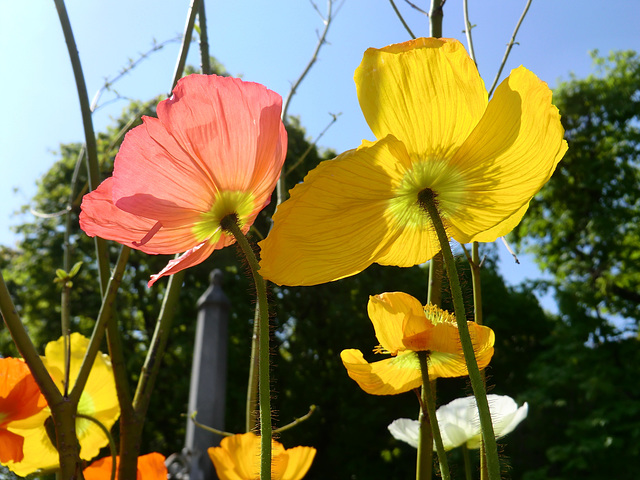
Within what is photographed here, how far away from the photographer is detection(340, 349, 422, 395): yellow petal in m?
0.31

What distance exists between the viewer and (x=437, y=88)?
8.8 inches

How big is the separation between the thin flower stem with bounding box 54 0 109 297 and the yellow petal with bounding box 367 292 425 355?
0.58 feet

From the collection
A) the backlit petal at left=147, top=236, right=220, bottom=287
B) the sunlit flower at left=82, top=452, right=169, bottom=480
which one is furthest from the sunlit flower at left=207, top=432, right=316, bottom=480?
the backlit petal at left=147, top=236, right=220, bottom=287

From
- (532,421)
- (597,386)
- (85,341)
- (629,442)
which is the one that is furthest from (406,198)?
(532,421)

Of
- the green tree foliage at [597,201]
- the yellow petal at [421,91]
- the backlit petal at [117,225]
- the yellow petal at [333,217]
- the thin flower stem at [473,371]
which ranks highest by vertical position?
the green tree foliage at [597,201]

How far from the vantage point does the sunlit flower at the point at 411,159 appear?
211 mm

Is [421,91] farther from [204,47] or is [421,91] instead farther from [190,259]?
[204,47]

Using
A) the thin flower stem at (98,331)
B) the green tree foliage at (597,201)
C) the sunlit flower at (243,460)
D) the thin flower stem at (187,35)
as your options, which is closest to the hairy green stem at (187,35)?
the thin flower stem at (187,35)

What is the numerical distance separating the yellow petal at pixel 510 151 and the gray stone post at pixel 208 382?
152 centimetres

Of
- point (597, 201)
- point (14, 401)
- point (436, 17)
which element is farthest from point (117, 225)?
point (597, 201)

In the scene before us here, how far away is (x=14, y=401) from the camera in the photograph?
0.32 m

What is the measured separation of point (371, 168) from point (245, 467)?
8.4 inches

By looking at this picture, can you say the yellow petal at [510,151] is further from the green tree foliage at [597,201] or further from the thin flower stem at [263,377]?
the green tree foliage at [597,201]

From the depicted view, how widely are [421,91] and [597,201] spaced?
8842 millimetres
